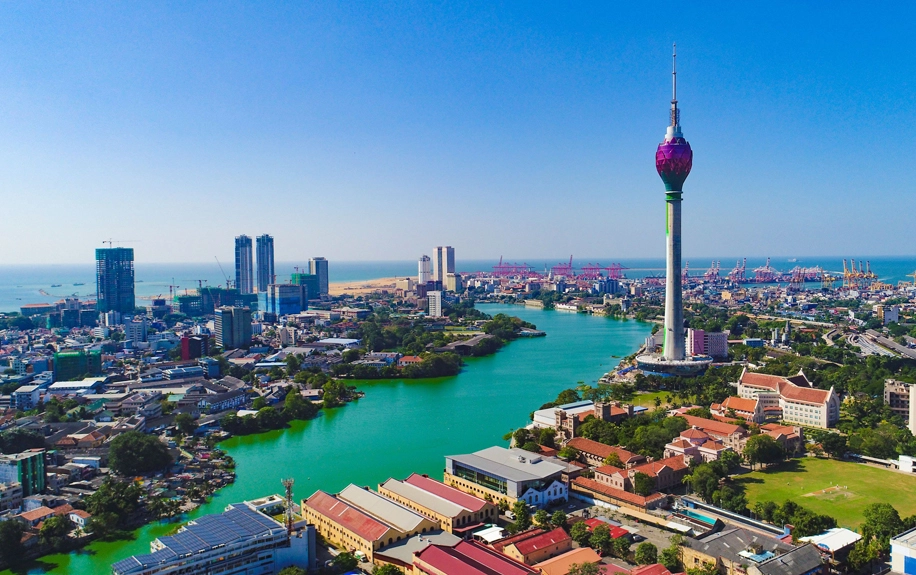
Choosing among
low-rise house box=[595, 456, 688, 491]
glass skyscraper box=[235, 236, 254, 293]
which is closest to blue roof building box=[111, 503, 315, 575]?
low-rise house box=[595, 456, 688, 491]

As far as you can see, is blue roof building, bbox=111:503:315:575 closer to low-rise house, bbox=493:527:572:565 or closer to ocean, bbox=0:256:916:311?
low-rise house, bbox=493:527:572:565

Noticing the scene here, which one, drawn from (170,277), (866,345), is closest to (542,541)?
(866,345)

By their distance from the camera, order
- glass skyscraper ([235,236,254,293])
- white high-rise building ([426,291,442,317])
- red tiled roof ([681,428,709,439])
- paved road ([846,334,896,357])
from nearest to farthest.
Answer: red tiled roof ([681,428,709,439]) → paved road ([846,334,896,357]) → white high-rise building ([426,291,442,317]) → glass skyscraper ([235,236,254,293])

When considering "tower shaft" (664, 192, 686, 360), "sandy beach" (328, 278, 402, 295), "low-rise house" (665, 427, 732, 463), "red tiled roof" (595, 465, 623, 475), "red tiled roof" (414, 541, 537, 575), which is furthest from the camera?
"sandy beach" (328, 278, 402, 295)

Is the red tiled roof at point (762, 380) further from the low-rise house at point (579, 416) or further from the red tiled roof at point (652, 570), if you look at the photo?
the red tiled roof at point (652, 570)

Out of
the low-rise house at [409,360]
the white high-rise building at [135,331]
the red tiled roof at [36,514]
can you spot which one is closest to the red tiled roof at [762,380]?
the low-rise house at [409,360]
